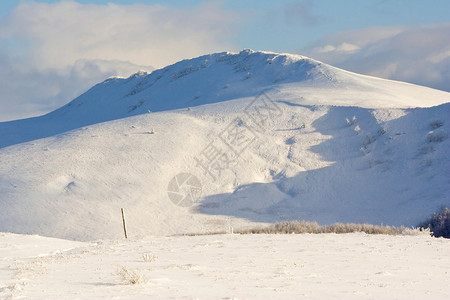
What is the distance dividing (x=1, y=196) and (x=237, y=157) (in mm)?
14285

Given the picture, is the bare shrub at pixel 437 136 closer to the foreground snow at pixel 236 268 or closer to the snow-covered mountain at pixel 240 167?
the snow-covered mountain at pixel 240 167

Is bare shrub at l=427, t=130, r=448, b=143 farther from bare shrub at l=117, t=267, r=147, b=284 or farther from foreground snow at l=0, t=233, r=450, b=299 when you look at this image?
bare shrub at l=117, t=267, r=147, b=284

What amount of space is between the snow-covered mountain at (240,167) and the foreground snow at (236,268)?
1291 cm

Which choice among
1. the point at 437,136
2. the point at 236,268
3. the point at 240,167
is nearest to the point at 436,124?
the point at 437,136

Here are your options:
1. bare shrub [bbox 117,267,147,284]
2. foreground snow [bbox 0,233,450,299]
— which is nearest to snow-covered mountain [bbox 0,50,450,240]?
foreground snow [bbox 0,233,450,299]

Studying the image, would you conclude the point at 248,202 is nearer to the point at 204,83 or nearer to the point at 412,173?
the point at 412,173

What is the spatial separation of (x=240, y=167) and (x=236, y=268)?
23856 mm

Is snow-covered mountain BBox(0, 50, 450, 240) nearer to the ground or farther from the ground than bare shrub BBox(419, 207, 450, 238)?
farther from the ground

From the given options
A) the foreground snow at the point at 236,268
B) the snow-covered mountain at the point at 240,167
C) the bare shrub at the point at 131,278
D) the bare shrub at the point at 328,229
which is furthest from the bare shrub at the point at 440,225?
the bare shrub at the point at 131,278

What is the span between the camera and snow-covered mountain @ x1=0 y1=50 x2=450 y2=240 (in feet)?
92.0

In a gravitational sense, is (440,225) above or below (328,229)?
below

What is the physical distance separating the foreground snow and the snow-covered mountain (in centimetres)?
1291

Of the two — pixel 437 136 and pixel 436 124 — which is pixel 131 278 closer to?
pixel 437 136

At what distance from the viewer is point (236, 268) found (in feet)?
31.4
